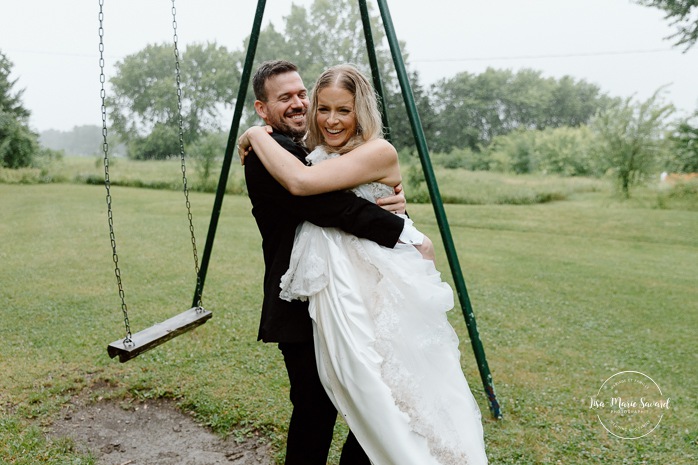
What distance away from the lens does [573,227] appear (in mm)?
15398

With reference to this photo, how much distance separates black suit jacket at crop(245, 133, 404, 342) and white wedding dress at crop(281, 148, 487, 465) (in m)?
0.06

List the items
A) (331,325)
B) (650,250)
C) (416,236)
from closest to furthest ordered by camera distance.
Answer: (331,325) < (416,236) < (650,250)

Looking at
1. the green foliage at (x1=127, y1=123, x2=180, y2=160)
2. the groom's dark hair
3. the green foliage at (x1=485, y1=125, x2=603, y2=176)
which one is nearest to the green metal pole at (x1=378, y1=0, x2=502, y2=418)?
the groom's dark hair

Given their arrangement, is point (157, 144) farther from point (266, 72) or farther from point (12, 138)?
point (266, 72)

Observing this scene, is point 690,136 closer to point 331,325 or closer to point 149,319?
point 149,319

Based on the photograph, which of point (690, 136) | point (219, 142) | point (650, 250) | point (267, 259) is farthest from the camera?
point (219, 142)

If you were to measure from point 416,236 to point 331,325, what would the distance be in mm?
452

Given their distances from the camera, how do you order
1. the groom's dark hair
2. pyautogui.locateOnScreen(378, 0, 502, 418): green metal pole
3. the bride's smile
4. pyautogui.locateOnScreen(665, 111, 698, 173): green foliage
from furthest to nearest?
1. pyautogui.locateOnScreen(665, 111, 698, 173): green foliage
2. pyautogui.locateOnScreen(378, 0, 502, 418): green metal pole
3. the groom's dark hair
4. the bride's smile

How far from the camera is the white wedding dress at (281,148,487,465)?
6.23 ft

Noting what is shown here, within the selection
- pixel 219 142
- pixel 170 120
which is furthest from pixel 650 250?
pixel 170 120

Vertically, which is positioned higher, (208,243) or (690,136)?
(690,136)

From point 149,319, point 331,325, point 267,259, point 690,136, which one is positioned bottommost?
point 149,319

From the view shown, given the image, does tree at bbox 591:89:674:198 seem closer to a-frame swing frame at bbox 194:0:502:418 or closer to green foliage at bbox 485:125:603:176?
green foliage at bbox 485:125:603:176

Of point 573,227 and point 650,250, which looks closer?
point 650,250
